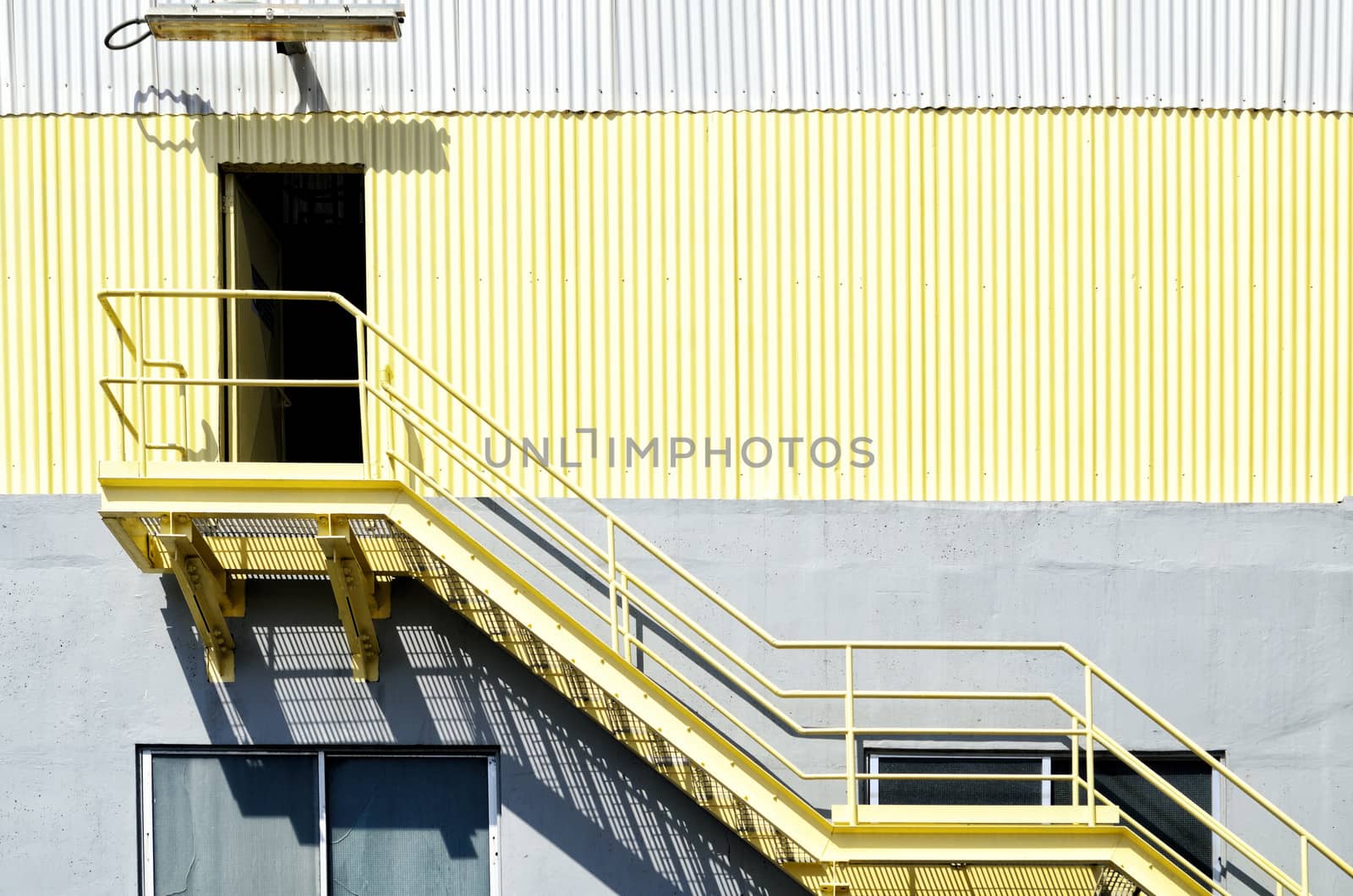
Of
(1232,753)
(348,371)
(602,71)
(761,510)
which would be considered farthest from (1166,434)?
(348,371)

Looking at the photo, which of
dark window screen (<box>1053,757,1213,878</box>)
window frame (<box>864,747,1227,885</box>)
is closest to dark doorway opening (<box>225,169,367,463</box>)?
window frame (<box>864,747,1227,885</box>)

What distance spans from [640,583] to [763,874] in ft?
8.91

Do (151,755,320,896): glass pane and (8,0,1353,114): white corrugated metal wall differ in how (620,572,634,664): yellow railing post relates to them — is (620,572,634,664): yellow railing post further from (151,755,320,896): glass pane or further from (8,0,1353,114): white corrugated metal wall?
(8,0,1353,114): white corrugated metal wall

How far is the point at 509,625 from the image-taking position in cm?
1024

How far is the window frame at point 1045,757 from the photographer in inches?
425

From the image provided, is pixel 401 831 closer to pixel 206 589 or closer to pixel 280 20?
pixel 206 589

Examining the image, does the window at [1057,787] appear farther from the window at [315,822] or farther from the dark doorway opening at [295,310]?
the dark doorway opening at [295,310]

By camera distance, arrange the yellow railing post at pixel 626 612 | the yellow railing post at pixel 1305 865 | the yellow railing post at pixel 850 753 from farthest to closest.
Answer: the yellow railing post at pixel 1305 865, the yellow railing post at pixel 626 612, the yellow railing post at pixel 850 753

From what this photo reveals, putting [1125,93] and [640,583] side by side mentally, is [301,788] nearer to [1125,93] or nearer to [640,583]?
[640,583]

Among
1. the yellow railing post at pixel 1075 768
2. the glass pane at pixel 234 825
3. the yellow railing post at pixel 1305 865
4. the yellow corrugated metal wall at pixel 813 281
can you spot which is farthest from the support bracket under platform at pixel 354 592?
the yellow railing post at pixel 1305 865

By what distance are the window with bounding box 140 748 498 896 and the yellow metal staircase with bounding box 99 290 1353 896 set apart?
0.83 metres

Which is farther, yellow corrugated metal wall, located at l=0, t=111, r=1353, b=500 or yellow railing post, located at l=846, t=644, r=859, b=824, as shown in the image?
yellow corrugated metal wall, located at l=0, t=111, r=1353, b=500

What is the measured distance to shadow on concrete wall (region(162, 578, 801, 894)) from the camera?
35.3ft

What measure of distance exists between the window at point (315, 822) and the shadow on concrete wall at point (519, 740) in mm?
215
